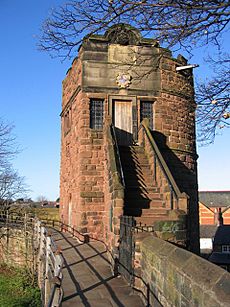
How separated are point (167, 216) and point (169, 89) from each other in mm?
7393

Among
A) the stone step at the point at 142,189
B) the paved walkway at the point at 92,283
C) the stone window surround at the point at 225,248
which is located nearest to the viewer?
the paved walkway at the point at 92,283

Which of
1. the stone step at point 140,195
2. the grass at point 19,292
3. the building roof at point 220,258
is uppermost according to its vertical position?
the stone step at point 140,195

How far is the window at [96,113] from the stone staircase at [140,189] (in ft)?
6.26

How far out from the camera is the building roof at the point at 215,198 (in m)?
62.8

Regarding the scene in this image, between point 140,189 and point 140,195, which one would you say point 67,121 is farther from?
point 140,195

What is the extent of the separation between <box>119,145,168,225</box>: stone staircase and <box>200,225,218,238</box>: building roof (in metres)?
44.3

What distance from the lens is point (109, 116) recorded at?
1477 cm

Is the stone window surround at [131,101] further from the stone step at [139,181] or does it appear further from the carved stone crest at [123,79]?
the stone step at [139,181]

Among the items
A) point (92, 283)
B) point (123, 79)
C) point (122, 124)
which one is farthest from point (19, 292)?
point (123, 79)

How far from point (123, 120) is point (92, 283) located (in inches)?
341

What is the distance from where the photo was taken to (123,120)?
1573cm

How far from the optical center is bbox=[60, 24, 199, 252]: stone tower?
1415 centimetres

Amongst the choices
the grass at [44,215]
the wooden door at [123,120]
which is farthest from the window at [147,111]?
the grass at [44,215]

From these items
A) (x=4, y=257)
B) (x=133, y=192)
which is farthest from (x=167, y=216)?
(x=4, y=257)
